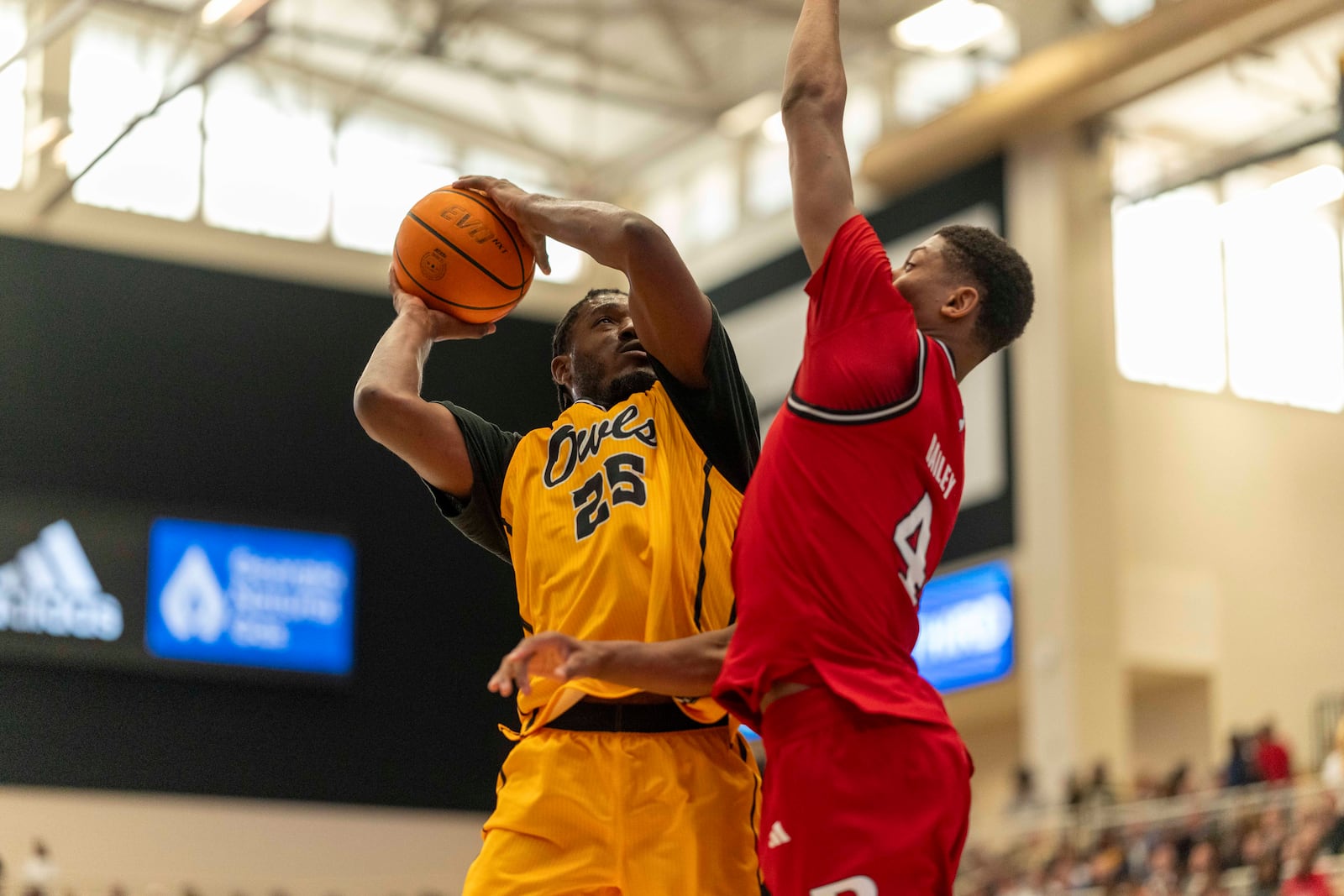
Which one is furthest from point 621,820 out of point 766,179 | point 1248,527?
point 766,179

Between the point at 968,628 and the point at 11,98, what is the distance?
44.0 feet

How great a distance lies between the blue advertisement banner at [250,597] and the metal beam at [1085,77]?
8.39 m

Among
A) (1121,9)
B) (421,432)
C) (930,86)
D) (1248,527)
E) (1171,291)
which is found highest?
(930,86)

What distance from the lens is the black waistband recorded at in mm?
3852

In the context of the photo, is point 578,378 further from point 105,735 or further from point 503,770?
point 105,735

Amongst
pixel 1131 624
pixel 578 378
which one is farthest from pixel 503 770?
pixel 1131 624

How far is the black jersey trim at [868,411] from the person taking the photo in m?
3.31

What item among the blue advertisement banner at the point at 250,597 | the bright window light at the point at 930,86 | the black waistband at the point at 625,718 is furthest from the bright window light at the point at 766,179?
the black waistband at the point at 625,718

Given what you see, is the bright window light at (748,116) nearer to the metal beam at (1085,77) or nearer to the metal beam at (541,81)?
the metal beam at (541,81)

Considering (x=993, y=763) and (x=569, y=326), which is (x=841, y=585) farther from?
(x=993, y=763)

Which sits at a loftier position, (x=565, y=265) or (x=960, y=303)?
(x=565, y=265)

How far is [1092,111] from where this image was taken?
20953 mm

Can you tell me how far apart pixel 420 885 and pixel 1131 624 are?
9.14m

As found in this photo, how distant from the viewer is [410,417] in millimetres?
4086
